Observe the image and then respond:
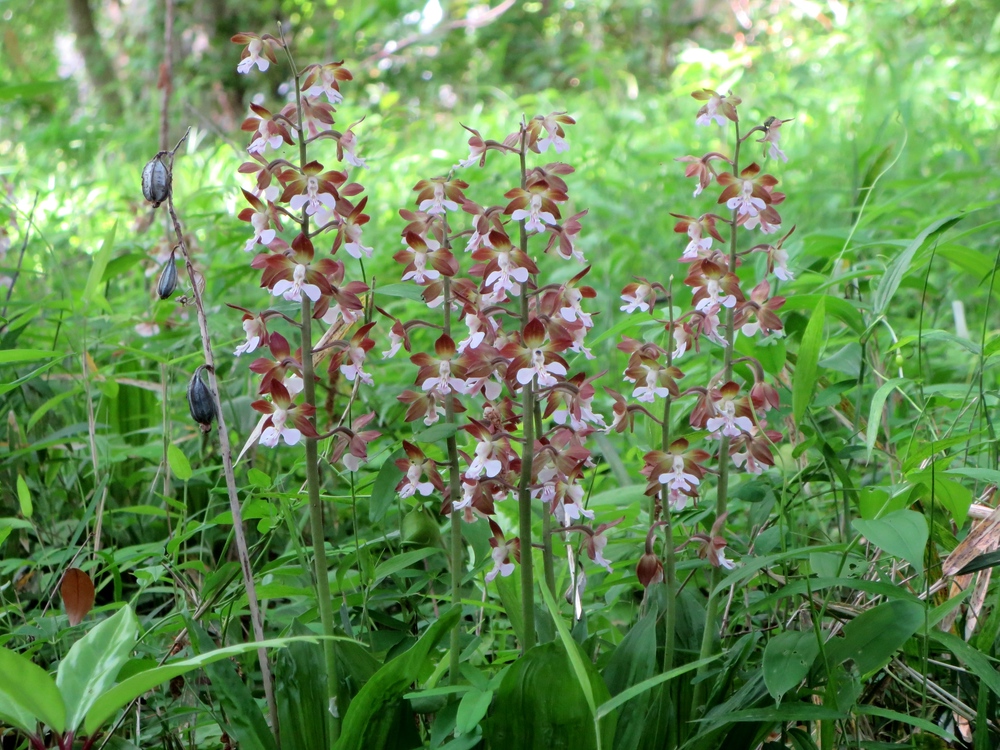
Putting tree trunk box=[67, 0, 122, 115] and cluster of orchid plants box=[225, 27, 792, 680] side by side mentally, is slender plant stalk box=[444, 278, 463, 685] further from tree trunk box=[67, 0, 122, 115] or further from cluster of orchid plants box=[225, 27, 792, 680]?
tree trunk box=[67, 0, 122, 115]

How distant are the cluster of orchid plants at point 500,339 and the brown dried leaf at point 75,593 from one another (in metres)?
0.38

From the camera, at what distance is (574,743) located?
1098 mm

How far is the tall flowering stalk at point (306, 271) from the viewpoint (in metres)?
1.10

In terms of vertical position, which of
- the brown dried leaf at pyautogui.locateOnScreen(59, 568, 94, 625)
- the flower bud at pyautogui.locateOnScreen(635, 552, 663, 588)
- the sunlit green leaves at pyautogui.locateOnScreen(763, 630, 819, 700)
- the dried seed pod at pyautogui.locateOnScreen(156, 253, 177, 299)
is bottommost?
the sunlit green leaves at pyautogui.locateOnScreen(763, 630, 819, 700)

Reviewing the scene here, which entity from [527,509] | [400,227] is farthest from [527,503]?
[400,227]

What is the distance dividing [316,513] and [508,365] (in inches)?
11.9

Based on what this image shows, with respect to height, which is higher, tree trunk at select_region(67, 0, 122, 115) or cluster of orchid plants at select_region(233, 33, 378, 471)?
tree trunk at select_region(67, 0, 122, 115)

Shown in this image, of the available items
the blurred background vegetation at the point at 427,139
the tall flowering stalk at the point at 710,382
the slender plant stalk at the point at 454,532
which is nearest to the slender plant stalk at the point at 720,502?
the tall flowering stalk at the point at 710,382

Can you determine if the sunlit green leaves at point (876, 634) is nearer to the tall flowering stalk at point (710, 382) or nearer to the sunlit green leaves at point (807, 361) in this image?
the tall flowering stalk at point (710, 382)

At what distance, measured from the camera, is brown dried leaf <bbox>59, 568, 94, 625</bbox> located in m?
1.27

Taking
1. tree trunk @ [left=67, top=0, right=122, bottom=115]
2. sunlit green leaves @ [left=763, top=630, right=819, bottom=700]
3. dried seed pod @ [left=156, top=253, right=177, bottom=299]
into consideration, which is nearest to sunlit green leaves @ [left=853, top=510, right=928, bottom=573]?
sunlit green leaves @ [left=763, top=630, right=819, bottom=700]

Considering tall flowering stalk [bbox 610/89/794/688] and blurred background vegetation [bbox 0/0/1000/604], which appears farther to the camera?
blurred background vegetation [bbox 0/0/1000/604]

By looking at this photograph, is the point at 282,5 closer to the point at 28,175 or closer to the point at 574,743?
the point at 28,175

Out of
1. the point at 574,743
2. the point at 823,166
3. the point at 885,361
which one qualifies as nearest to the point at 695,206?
the point at 823,166
